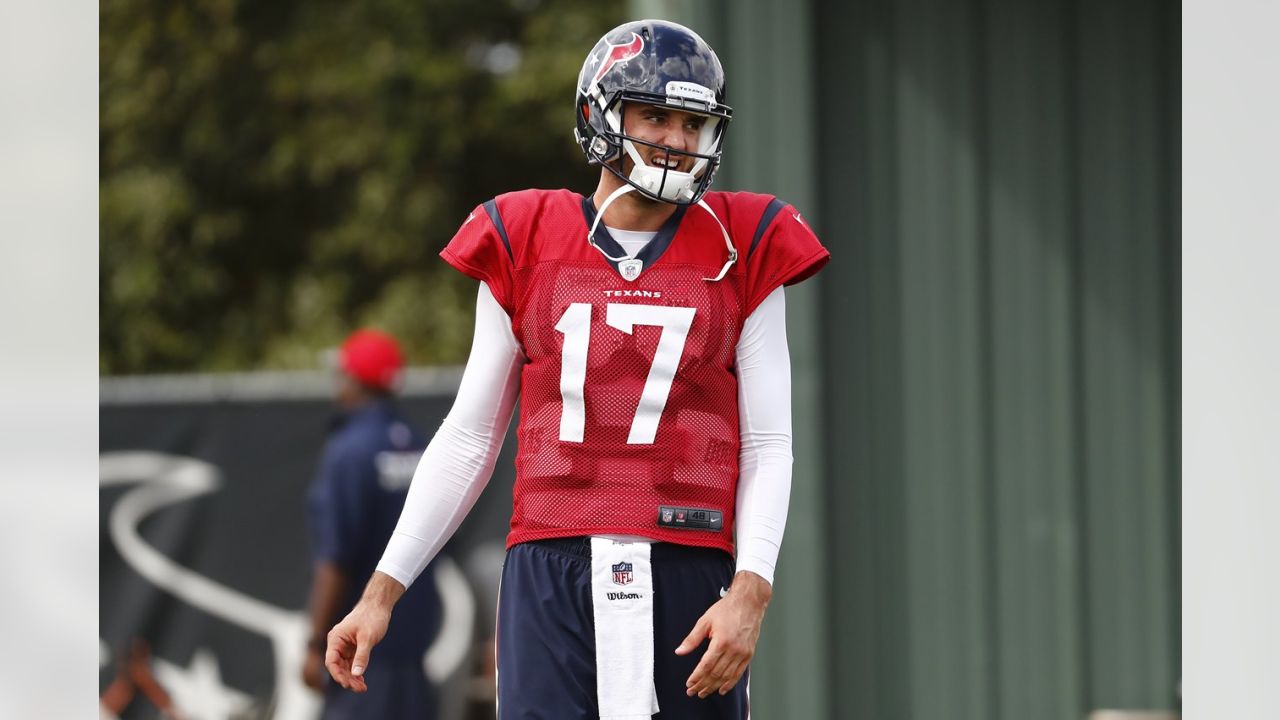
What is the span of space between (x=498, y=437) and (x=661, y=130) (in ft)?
2.09

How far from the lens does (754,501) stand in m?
2.75

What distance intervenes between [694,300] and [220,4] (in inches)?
450

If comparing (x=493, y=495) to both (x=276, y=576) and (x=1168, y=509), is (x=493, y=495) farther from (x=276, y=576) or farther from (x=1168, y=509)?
(x=1168, y=509)

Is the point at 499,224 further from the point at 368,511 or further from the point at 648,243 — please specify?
the point at 368,511

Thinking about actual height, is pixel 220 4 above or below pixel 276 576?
above

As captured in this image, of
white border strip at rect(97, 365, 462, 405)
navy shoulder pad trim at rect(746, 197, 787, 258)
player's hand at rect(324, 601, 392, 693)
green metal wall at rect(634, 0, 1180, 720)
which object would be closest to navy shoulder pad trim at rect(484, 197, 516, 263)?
navy shoulder pad trim at rect(746, 197, 787, 258)

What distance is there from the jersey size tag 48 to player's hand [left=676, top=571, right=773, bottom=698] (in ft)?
0.39

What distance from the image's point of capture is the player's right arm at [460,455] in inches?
113

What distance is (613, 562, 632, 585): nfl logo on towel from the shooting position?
2697mm

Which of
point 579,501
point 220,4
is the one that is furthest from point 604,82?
point 220,4

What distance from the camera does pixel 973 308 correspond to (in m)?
4.97

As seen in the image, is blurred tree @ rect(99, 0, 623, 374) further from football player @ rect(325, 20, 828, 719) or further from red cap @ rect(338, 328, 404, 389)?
football player @ rect(325, 20, 828, 719)
